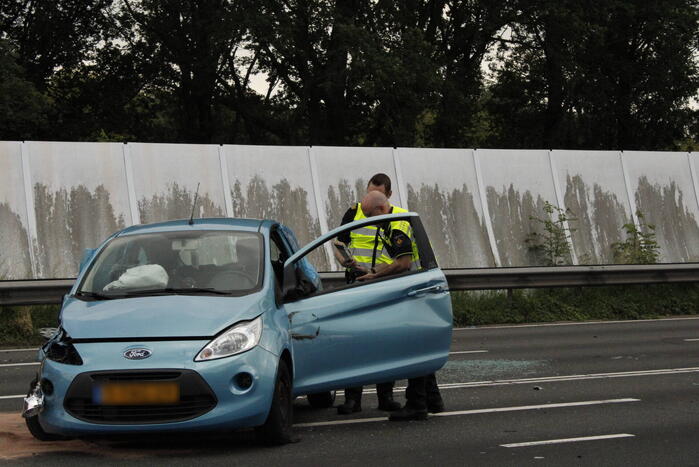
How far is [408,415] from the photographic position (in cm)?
920

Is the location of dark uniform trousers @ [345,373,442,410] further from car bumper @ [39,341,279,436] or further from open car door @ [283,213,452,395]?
car bumper @ [39,341,279,436]

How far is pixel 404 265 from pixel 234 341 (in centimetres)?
198

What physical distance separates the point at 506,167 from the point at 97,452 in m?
16.4

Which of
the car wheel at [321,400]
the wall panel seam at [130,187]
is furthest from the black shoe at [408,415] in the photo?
the wall panel seam at [130,187]

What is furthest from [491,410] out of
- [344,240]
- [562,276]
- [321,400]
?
[562,276]

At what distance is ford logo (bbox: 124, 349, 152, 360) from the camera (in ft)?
24.2

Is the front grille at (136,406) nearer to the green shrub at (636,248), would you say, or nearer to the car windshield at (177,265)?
the car windshield at (177,265)

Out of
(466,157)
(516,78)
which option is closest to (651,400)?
(466,157)

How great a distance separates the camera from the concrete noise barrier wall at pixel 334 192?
63.5 feet

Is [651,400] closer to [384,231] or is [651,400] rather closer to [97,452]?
[384,231]

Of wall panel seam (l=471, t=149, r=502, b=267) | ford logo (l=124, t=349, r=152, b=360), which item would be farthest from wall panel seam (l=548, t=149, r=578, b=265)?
ford logo (l=124, t=349, r=152, b=360)

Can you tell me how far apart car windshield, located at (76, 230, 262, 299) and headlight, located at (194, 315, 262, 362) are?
19.4 inches

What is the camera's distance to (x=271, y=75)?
129 ft

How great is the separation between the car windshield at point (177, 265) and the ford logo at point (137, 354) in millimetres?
858
